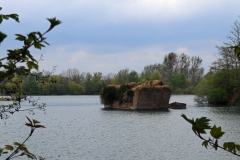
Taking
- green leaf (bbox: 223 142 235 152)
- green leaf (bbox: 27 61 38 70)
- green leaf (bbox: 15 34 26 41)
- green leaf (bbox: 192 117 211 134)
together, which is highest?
green leaf (bbox: 15 34 26 41)

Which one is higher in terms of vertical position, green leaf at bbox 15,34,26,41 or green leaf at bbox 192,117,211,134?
green leaf at bbox 15,34,26,41

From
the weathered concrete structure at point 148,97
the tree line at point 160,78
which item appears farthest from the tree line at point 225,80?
the tree line at point 160,78

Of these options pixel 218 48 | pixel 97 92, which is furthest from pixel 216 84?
pixel 97 92

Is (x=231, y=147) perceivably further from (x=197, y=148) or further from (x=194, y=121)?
(x=197, y=148)

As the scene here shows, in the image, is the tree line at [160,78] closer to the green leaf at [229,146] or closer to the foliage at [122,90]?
the foliage at [122,90]

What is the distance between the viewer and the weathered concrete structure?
41.4 metres

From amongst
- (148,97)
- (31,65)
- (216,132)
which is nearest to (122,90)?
(148,97)

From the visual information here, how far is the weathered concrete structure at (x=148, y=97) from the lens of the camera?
4140 cm

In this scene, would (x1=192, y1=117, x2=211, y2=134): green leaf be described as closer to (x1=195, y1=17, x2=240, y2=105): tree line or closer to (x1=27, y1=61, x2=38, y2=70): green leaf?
(x1=27, y1=61, x2=38, y2=70): green leaf

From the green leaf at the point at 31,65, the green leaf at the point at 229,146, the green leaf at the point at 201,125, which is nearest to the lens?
the green leaf at the point at 201,125

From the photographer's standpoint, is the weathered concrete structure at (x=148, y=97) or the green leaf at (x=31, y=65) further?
the weathered concrete structure at (x=148, y=97)

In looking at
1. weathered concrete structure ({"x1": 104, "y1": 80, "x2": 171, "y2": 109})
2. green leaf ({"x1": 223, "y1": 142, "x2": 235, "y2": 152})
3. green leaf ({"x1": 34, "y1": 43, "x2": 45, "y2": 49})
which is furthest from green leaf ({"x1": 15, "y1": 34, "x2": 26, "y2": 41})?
weathered concrete structure ({"x1": 104, "y1": 80, "x2": 171, "y2": 109})

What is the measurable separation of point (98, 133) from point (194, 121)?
20530 mm

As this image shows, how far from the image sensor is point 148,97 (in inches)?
1668
